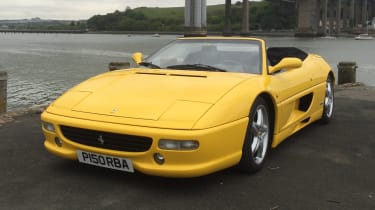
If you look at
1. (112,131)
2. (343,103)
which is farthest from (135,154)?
(343,103)

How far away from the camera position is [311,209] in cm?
326

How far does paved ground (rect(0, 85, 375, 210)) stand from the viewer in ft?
10.9

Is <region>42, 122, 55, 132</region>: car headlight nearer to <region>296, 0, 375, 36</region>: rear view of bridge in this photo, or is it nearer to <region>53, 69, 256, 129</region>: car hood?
<region>53, 69, 256, 129</region>: car hood

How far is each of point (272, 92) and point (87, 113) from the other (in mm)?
1665

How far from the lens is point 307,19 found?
11650cm

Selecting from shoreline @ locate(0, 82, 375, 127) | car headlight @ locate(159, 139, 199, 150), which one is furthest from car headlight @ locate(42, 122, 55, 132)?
shoreline @ locate(0, 82, 375, 127)

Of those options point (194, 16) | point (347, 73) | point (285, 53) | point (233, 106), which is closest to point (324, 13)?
point (194, 16)

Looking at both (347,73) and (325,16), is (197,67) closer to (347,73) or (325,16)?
(347,73)

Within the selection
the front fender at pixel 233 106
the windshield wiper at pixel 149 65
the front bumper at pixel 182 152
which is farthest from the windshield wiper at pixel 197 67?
the front bumper at pixel 182 152

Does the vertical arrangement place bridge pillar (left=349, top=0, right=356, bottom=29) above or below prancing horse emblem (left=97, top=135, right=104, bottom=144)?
above

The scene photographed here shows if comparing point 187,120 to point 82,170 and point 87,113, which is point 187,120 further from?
point 82,170

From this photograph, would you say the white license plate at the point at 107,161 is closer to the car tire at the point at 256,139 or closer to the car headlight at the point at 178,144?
the car headlight at the point at 178,144

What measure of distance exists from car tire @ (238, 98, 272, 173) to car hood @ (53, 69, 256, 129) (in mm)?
308

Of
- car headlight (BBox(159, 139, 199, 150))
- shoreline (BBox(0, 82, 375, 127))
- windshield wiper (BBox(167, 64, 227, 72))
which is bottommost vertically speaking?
shoreline (BBox(0, 82, 375, 127))
